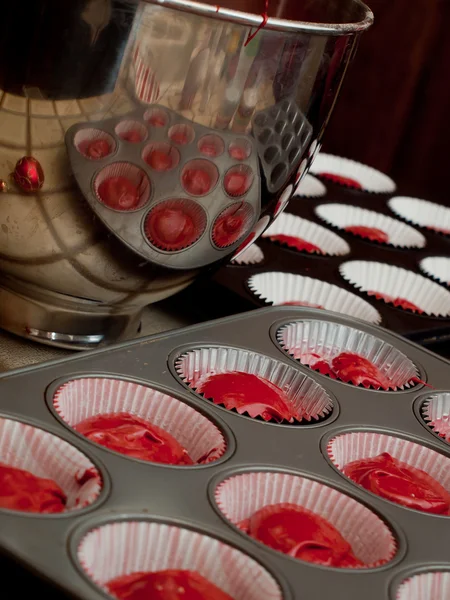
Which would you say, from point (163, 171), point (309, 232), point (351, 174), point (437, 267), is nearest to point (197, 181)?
point (163, 171)

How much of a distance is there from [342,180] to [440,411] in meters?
1.14

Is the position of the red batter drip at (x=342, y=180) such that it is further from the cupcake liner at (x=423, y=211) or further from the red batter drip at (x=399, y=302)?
the red batter drip at (x=399, y=302)

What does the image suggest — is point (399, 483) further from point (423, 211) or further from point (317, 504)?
point (423, 211)

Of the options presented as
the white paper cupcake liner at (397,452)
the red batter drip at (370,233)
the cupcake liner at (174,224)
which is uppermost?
the cupcake liner at (174,224)

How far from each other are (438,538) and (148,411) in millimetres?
391

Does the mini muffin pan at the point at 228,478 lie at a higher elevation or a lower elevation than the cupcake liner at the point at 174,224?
lower

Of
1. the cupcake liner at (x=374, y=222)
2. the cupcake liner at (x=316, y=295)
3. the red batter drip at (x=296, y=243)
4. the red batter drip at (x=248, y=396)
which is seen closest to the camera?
the red batter drip at (x=248, y=396)

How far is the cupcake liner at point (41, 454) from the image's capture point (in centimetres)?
92

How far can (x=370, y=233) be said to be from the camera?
205 cm

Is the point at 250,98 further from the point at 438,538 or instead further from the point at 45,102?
the point at 438,538

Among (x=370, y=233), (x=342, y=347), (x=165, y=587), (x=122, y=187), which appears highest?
(x=122, y=187)

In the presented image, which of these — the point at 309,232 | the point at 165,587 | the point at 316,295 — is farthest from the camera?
the point at 309,232

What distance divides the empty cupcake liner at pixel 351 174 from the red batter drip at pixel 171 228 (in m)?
1.31

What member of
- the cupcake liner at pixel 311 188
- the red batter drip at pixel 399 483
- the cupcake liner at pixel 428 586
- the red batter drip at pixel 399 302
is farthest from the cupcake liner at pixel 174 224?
the cupcake liner at pixel 311 188
